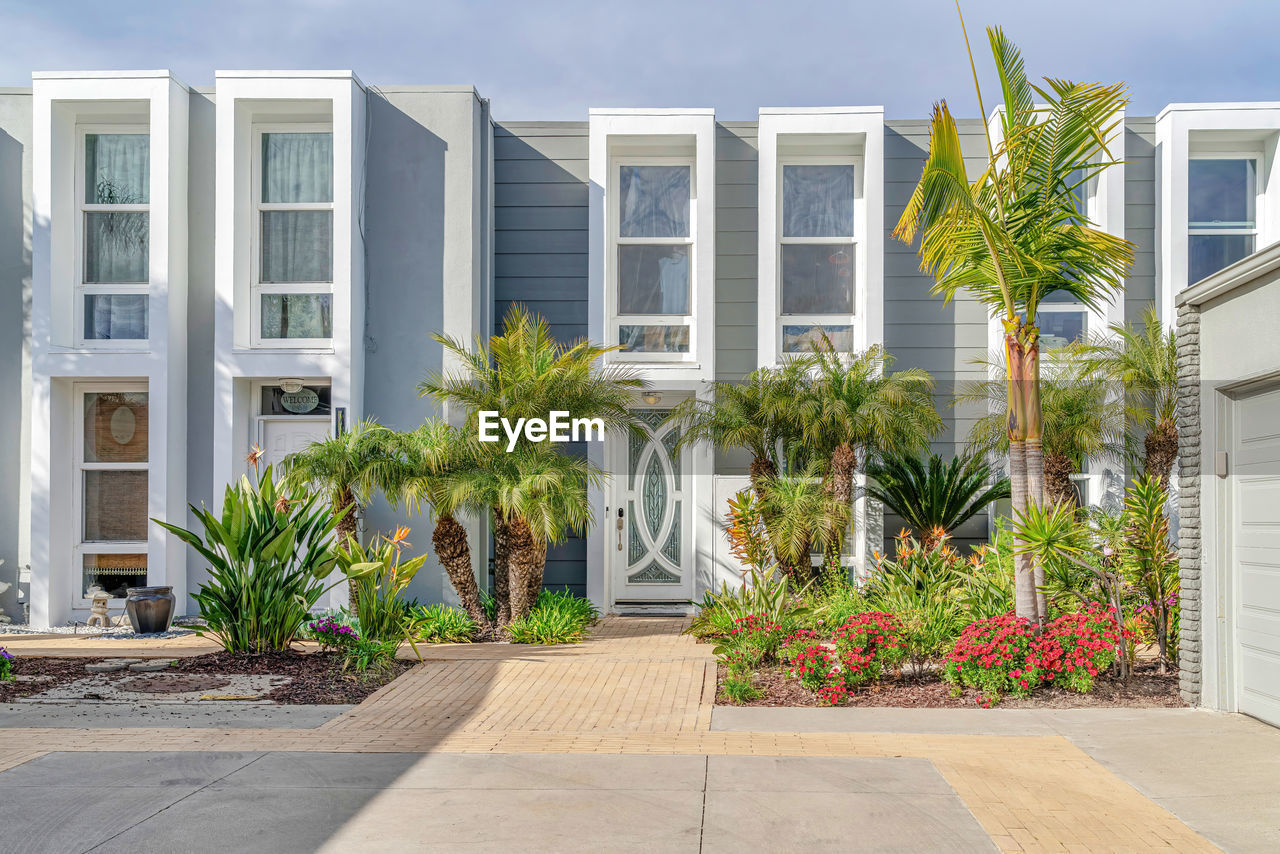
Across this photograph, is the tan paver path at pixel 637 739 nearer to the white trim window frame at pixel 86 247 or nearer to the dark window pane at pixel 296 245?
the dark window pane at pixel 296 245

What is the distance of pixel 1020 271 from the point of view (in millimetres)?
8336

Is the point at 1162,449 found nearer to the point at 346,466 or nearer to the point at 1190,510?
the point at 1190,510

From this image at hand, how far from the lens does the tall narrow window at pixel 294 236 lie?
1227 cm

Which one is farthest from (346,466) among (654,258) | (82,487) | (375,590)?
(654,258)

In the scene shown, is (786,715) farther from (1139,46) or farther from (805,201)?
(1139,46)

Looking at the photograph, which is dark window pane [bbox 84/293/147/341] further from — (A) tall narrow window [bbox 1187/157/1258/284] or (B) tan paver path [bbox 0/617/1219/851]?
(A) tall narrow window [bbox 1187/157/1258/284]

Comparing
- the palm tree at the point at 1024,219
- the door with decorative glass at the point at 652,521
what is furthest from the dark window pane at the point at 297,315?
the palm tree at the point at 1024,219

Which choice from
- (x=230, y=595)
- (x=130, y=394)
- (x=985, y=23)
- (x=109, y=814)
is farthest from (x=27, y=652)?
(x=985, y=23)

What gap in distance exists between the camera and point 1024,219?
27.6ft

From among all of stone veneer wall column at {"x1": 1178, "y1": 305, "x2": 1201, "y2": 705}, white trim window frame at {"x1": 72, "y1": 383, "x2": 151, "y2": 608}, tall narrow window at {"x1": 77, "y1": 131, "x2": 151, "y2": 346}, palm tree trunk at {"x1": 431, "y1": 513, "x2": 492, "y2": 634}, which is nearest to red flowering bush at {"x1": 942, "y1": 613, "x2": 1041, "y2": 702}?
stone veneer wall column at {"x1": 1178, "y1": 305, "x2": 1201, "y2": 705}

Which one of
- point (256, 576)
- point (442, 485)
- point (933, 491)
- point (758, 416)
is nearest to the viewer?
point (256, 576)

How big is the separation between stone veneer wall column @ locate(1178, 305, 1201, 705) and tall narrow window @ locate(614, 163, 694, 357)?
608cm

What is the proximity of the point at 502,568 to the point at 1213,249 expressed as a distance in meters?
9.02

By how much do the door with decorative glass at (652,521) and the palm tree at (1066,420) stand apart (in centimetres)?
341
